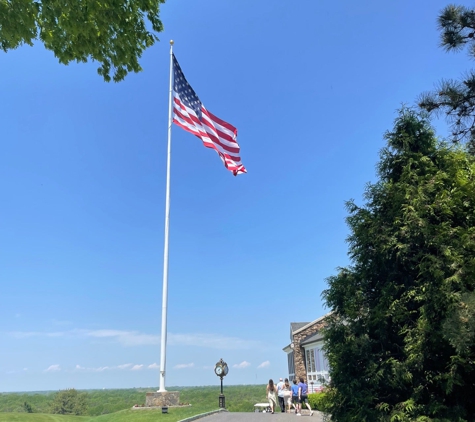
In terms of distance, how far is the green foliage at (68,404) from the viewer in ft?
275

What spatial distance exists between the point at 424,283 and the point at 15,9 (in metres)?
7.41

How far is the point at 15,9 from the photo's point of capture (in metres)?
5.21

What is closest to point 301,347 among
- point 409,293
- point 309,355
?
point 309,355

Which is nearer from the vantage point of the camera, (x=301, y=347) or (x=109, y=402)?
(x=301, y=347)

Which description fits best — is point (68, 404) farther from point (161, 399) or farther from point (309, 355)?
point (161, 399)

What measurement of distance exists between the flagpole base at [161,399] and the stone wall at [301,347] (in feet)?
53.9

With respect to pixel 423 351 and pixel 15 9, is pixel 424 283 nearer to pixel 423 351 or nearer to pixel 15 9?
pixel 423 351

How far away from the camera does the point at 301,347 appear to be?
30.3m

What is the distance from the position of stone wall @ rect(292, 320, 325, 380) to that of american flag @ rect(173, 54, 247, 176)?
16820mm

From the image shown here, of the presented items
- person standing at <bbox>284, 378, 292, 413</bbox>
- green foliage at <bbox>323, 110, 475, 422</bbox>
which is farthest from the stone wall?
green foliage at <bbox>323, 110, 475, 422</bbox>

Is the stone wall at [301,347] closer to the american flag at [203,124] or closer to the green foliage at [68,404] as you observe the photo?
the american flag at [203,124]

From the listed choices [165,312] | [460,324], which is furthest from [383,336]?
[165,312]

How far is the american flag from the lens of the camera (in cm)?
1736

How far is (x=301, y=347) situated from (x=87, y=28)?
28675mm
